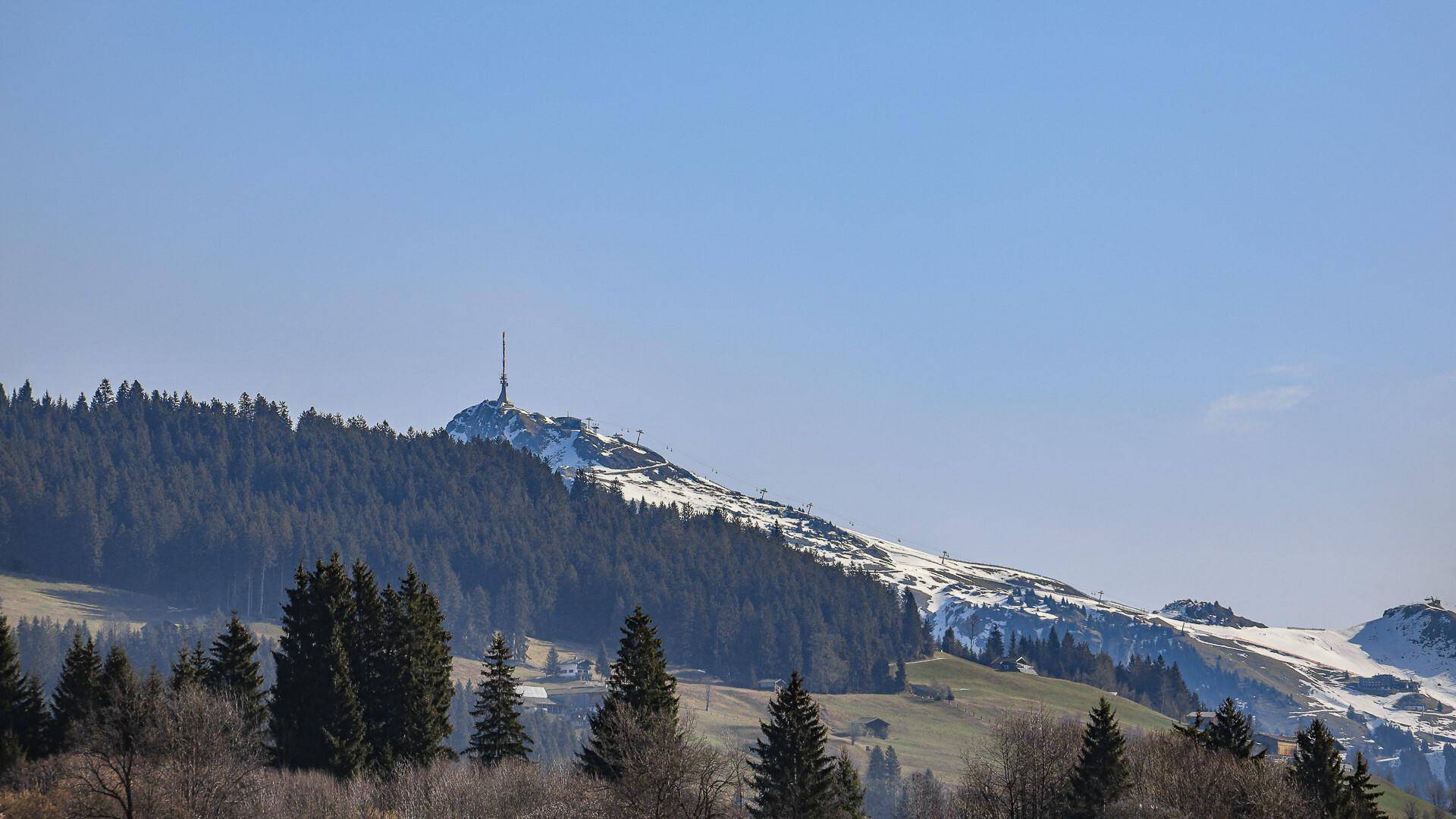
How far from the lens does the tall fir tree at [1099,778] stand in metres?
103

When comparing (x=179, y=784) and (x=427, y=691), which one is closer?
(x=179, y=784)

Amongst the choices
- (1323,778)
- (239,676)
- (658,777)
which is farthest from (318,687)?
(1323,778)

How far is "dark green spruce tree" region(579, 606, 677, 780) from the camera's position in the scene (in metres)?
92.9

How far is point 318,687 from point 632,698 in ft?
76.8

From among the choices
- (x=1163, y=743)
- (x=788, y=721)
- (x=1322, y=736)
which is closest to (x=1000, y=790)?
(x=1163, y=743)

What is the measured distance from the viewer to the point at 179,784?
290 feet

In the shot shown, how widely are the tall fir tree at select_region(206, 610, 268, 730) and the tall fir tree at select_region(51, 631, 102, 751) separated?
8.63 meters

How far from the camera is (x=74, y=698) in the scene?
96750 mm

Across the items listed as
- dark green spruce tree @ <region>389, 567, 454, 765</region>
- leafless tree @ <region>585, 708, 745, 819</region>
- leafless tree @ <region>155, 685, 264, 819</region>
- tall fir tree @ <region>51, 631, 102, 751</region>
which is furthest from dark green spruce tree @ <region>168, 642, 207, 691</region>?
leafless tree @ <region>585, 708, 745, 819</region>

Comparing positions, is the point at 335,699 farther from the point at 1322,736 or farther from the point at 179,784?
the point at 1322,736

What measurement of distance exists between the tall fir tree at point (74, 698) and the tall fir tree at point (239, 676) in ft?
28.3

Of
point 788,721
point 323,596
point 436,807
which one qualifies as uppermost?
point 323,596

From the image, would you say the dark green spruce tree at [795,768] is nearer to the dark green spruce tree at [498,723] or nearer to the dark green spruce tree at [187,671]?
the dark green spruce tree at [498,723]

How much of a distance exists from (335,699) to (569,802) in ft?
68.0
